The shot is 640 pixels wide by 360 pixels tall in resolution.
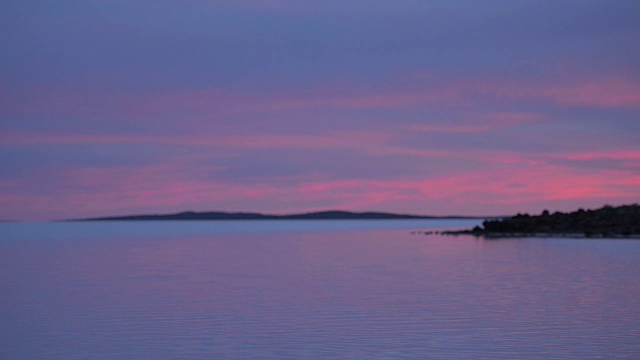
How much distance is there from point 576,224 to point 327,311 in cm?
6840

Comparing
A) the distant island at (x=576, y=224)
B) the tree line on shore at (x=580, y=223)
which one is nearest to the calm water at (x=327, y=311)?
the distant island at (x=576, y=224)

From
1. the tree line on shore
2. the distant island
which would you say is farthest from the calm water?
the tree line on shore

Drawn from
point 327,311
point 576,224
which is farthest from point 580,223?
point 327,311

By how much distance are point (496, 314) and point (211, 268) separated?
2413 cm

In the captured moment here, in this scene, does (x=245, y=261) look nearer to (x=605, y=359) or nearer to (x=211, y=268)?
(x=211, y=268)

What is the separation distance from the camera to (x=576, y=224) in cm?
9094

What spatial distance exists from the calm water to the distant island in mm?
35574

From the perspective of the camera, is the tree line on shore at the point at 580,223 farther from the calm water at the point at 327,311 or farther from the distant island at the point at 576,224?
the calm water at the point at 327,311

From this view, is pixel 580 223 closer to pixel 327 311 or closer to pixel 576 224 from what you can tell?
pixel 576 224

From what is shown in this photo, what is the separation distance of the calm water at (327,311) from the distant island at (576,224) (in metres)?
35.6

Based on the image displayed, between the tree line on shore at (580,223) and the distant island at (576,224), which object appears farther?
the tree line on shore at (580,223)

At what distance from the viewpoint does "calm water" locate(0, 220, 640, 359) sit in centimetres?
2144

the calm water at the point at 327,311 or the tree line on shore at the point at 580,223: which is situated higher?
the tree line on shore at the point at 580,223

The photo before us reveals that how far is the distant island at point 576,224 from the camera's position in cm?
8400
